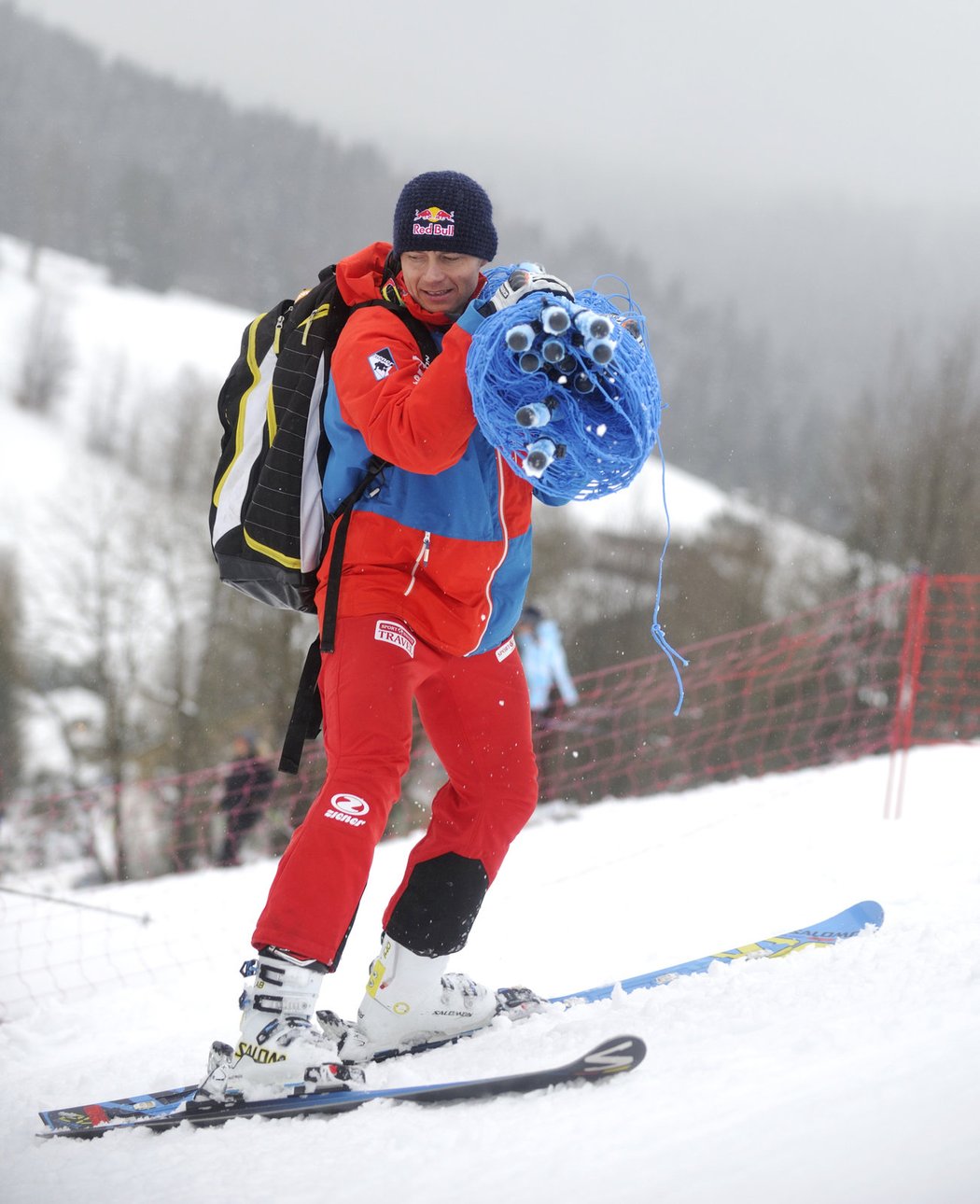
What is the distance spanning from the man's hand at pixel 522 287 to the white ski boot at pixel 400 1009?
1.32 metres

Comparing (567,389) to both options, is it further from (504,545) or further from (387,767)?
(387,767)

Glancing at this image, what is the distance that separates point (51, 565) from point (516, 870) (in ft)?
69.7

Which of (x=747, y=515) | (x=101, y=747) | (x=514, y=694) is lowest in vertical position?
(x=101, y=747)

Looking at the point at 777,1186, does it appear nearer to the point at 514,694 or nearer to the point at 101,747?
the point at 514,694

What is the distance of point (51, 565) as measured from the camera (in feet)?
77.6

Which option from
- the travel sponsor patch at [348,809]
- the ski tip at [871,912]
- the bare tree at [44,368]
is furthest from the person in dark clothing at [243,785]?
the bare tree at [44,368]

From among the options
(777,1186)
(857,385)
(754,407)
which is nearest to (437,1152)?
(777,1186)

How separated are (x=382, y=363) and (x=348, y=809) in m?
0.81

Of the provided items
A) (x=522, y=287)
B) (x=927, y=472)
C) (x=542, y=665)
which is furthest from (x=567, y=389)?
(x=927, y=472)

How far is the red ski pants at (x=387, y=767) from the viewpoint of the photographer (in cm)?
188

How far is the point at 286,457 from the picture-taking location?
202 cm

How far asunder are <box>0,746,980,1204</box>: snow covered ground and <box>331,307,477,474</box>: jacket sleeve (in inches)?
43.4

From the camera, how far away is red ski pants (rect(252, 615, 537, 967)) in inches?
74.2

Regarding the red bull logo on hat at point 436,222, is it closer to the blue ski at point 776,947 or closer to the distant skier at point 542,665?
the blue ski at point 776,947
